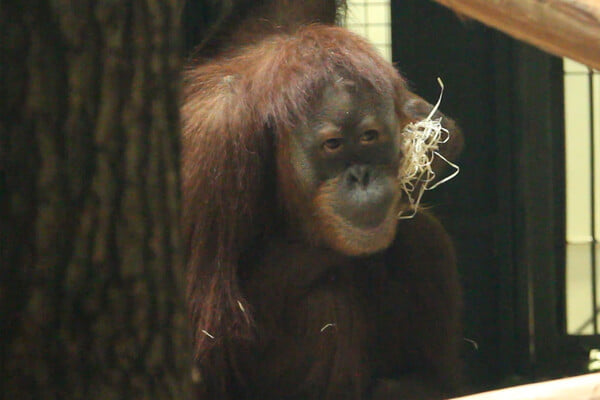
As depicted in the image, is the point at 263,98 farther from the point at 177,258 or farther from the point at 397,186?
the point at 177,258

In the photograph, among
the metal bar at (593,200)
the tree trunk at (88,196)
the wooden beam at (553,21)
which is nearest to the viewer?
the tree trunk at (88,196)

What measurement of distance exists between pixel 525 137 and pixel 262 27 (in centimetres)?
136

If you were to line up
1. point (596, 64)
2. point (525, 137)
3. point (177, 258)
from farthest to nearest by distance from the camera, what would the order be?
point (525, 137) < point (596, 64) < point (177, 258)

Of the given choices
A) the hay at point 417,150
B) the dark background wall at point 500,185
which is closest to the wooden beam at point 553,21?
the hay at point 417,150

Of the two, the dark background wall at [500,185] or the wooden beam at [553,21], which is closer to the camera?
the wooden beam at [553,21]

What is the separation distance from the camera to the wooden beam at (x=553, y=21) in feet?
7.29

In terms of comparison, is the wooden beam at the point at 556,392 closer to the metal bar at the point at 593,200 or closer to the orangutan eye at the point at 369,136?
the orangutan eye at the point at 369,136

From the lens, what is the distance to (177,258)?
3.61 ft

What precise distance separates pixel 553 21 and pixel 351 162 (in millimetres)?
672

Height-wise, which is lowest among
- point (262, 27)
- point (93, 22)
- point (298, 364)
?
point (298, 364)

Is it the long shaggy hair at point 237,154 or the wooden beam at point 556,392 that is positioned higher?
the long shaggy hair at point 237,154

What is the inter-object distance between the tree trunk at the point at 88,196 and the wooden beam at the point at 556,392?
2.27ft

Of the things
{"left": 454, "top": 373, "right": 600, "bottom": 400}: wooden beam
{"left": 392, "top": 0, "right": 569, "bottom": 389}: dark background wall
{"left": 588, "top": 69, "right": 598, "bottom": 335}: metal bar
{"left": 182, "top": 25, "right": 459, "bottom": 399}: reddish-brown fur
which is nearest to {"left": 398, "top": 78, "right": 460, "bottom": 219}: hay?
{"left": 182, "top": 25, "right": 459, "bottom": 399}: reddish-brown fur

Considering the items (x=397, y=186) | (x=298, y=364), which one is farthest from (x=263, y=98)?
(x=298, y=364)
